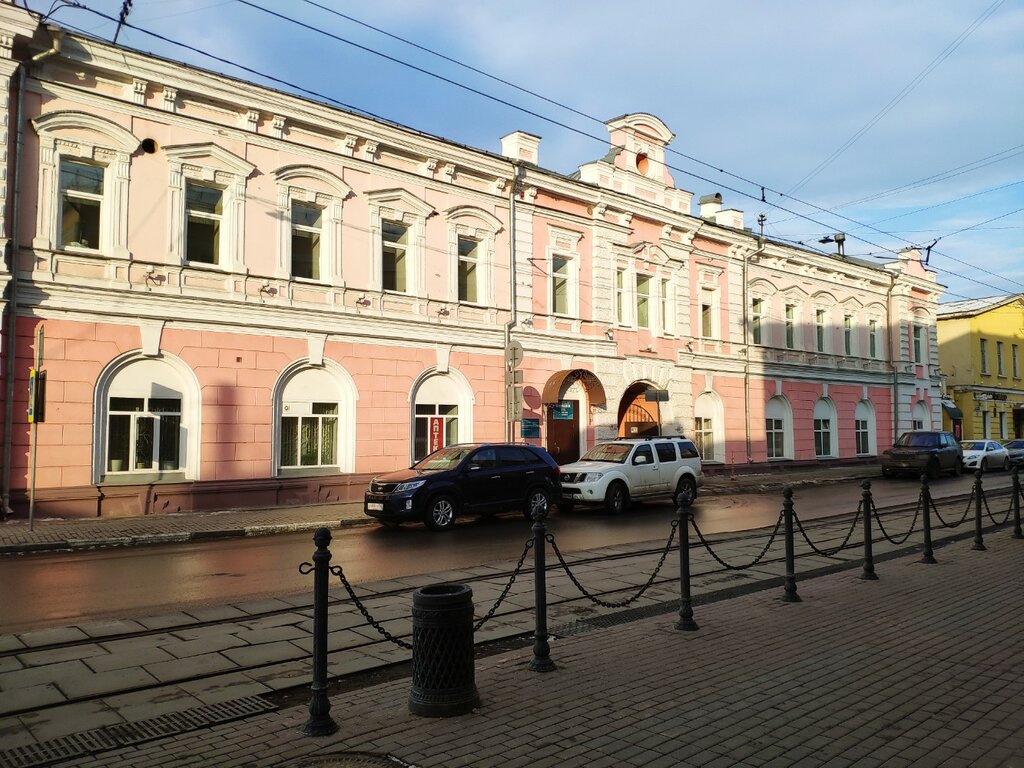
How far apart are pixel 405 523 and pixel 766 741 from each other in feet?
40.4

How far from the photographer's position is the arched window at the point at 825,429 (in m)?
36.3

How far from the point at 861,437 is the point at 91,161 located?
Answer: 1390 inches

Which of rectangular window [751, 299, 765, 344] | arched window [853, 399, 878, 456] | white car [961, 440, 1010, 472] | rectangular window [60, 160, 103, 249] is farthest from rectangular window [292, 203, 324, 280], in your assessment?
arched window [853, 399, 878, 456]

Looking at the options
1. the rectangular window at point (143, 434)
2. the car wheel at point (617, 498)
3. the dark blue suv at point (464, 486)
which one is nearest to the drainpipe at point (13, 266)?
the rectangular window at point (143, 434)

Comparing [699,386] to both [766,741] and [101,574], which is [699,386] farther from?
[766,741]

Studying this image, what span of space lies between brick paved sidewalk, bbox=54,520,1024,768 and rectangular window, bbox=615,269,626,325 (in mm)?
19617

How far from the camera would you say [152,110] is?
17062 millimetres

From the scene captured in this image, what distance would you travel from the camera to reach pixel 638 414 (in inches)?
1097

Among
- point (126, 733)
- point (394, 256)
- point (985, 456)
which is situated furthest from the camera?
point (985, 456)

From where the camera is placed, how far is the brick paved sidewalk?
4.57m

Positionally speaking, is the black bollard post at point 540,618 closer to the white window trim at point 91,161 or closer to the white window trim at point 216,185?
the white window trim at point 91,161

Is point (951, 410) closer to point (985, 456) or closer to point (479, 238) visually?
point (985, 456)

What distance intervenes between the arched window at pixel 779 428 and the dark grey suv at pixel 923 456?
420cm

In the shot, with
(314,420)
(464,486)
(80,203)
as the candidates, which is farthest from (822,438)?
(80,203)
